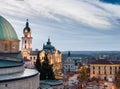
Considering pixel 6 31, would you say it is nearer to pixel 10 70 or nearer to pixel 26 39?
pixel 10 70

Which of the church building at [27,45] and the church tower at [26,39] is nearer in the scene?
the church tower at [26,39]

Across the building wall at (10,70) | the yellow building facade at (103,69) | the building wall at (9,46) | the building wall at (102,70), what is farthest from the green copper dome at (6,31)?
the building wall at (102,70)

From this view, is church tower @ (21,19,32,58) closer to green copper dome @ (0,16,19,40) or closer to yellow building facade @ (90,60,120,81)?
yellow building facade @ (90,60,120,81)

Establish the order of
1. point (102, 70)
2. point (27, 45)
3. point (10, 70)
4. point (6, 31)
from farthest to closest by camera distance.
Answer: point (27, 45)
point (102, 70)
point (6, 31)
point (10, 70)

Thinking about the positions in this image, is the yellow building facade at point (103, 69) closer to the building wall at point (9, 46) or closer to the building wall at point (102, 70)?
the building wall at point (102, 70)

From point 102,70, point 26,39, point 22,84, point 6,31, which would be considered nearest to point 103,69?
point 102,70

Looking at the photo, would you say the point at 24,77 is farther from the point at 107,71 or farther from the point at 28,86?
the point at 107,71

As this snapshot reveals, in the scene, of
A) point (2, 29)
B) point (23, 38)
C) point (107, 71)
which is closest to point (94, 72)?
point (107, 71)

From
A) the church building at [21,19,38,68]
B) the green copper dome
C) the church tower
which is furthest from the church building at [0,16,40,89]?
the church building at [21,19,38,68]

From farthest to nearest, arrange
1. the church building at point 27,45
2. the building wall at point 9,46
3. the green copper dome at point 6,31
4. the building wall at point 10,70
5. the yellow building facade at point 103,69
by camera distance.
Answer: the church building at point 27,45 < the yellow building facade at point 103,69 < the green copper dome at point 6,31 < the building wall at point 9,46 < the building wall at point 10,70

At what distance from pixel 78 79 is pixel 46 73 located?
4009 cm

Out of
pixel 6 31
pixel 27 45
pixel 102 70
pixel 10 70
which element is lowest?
pixel 102 70

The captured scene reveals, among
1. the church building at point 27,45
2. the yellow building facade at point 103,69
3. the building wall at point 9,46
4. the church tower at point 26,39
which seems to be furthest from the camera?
the church building at point 27,45

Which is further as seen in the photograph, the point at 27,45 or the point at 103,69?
the point at 27,45
